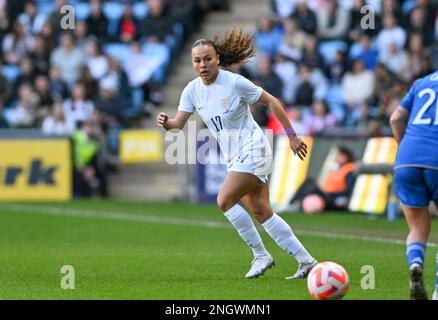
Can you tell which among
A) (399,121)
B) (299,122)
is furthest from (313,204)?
(399,121)

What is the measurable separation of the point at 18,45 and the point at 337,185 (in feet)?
35.2

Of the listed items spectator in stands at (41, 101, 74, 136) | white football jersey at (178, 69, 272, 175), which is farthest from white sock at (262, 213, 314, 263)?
spectator in stands at (41, 101, 74, 136)

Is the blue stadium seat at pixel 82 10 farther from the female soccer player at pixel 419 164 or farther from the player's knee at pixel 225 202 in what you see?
the female soccer player at pixel 419 164

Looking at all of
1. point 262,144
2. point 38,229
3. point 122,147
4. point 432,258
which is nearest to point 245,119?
point 262,144

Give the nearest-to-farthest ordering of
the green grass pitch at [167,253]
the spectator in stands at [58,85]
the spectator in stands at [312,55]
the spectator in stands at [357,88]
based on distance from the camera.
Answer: the green grass pitch at [167,253] → the spectator in stands at [357,88] → the spectator in stands at [312,55] → the spectator in stands at [58,85]

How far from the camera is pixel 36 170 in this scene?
23.3 meters

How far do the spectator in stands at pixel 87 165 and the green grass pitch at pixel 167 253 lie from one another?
201cm

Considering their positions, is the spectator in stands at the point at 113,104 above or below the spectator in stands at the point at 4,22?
below

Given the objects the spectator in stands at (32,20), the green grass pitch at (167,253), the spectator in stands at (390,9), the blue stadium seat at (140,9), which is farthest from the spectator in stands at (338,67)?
the spectator in stands at (32,20)

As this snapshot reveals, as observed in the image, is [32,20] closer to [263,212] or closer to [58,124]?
[58,124]

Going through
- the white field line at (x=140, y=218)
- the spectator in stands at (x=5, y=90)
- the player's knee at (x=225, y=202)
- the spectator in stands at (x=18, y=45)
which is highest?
the spectator in stands at (x=18, y=45)

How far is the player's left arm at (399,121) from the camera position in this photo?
335 inches

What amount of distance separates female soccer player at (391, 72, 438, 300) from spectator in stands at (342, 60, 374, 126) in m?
13.8

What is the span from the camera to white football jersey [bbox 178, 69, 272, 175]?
10352mm
